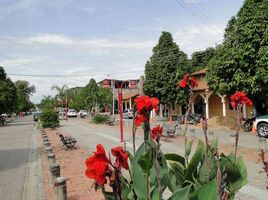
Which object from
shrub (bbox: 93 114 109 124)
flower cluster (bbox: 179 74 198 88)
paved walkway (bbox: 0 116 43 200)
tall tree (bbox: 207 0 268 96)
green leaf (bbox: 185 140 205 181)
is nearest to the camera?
green leaf (bbox: 185 140 205 181)

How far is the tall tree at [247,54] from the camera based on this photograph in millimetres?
18047

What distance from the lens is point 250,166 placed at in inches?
387

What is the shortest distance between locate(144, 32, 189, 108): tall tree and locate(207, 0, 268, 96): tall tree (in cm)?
1228

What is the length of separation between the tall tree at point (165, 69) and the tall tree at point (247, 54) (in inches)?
483

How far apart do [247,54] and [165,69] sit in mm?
15117

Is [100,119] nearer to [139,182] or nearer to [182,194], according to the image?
[139,182]

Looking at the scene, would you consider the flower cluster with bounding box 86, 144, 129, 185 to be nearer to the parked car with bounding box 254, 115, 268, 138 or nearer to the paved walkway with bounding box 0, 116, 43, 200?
the paved walkway with bounding box 0, 116, 43, 200

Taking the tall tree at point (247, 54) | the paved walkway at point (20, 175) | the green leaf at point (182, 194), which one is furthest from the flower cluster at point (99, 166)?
A: the tall tree at point (247, 54)

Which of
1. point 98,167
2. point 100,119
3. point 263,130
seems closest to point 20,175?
point 98,167

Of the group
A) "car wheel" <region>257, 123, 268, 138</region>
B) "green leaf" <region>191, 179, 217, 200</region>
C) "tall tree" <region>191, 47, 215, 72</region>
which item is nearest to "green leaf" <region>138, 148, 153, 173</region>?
"green leaf" <region>191, 179, 217, 200</region>

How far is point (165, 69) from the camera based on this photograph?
33188 mm

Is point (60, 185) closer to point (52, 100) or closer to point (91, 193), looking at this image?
point (91, 193)

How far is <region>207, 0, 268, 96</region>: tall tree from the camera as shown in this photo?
1805 centimetres

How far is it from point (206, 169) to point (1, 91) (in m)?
46.1
